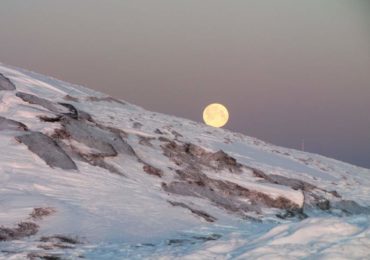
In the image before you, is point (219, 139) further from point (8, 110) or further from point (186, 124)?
point (8, 110)

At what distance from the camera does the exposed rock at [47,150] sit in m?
16.5

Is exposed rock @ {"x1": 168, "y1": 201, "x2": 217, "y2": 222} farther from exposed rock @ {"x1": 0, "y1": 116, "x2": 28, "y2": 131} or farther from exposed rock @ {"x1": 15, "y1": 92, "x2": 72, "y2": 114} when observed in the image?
exposed rock @ {"x1": 15, "y1": 92, "x2": 72, "y2": 114}

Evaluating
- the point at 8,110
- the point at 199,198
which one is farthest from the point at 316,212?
the point at 8,110

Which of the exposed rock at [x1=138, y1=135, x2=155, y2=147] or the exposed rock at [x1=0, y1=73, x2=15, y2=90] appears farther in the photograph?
the exposed rock at [x1=0, y1=73, x2=15, y2=90]

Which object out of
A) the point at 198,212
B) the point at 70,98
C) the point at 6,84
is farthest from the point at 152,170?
the point at 70,98

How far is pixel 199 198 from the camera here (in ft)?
58.3

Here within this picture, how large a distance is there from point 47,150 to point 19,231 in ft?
20.1

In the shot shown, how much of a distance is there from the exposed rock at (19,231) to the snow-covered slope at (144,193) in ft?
0.07

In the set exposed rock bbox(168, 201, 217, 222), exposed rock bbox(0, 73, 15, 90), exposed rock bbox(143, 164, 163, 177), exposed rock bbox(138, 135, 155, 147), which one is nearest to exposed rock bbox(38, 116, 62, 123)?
exposed rock bbox(138, 135, 155, 147)

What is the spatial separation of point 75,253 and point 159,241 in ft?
8.17

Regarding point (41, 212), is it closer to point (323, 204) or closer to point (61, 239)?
point (61, 239)

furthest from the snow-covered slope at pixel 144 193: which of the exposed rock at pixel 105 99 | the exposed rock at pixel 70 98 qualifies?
the exposed rock at pixel 105 99

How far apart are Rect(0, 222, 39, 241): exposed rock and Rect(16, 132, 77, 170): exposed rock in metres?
5.01

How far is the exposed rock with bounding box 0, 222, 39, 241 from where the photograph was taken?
1065 cm
